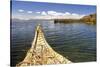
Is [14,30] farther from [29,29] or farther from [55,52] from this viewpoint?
[55,52]

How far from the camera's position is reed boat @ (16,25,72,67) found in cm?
229

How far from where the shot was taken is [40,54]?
2342mm

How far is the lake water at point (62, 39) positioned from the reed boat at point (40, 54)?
4cm

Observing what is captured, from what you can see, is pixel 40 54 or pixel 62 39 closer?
pixel 40 54

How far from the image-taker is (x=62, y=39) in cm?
246

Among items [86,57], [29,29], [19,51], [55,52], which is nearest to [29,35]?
[29,29]

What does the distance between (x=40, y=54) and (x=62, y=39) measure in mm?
336

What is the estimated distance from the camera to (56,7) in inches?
96.2

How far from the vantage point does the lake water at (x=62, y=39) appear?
→ 2.24 metres

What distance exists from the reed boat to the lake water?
0.04m

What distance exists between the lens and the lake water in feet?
7.36

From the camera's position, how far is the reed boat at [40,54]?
2.29m

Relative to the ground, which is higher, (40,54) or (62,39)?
(62,39)
